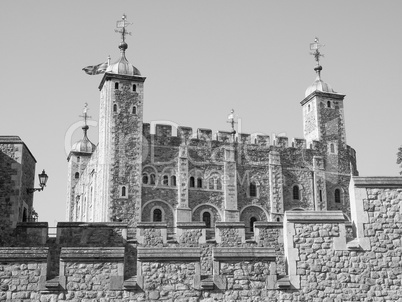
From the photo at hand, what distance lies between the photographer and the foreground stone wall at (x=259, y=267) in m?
11.4

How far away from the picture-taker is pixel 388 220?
1232cm

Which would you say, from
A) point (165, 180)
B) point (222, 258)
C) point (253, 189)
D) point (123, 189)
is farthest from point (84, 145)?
point (222, 258)

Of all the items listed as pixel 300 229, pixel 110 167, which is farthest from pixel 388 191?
pixel 110 167

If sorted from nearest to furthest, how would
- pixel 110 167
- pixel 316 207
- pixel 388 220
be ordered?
1. pixel 388 220
2. pixel 110 167
3. pixel 316 207

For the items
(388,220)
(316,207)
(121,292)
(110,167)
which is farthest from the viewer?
(316,207)

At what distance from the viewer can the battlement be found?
46062mm

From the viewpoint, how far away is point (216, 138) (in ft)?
157

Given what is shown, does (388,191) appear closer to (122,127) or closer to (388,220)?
(388,220)

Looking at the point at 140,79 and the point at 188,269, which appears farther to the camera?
the point at 140,79

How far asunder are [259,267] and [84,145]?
153 feet

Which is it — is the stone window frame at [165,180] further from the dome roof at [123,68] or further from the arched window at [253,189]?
the dome roof at [123,68]

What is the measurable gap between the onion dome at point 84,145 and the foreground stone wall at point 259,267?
4528 cm

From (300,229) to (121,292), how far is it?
3149 millimetres

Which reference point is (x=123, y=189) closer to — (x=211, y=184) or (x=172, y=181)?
(x=172, y=181)
